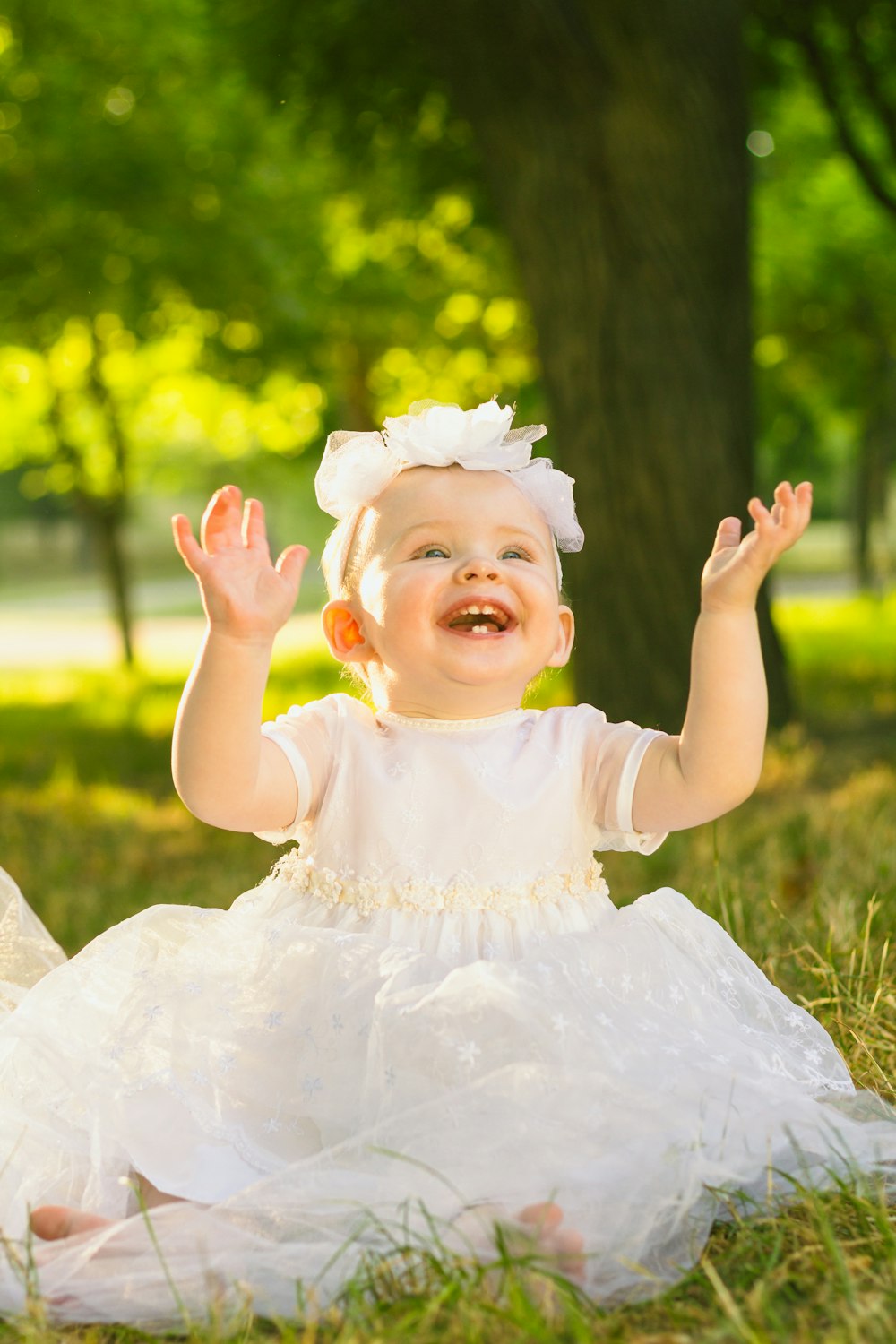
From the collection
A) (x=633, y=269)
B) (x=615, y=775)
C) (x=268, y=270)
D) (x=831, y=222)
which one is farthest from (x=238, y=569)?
(x=831, y=222)

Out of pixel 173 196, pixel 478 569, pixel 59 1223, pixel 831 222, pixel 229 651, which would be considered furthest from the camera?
pixel 831 222

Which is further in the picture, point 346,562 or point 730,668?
point 346,562

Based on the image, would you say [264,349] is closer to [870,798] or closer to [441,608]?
[870,798]

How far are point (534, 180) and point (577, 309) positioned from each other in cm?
58

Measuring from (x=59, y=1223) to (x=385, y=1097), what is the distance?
1.52 feet

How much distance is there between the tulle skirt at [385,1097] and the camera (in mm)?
1870

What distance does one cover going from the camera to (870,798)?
5.34 m

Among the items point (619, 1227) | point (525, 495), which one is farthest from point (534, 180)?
point (619, 1227)

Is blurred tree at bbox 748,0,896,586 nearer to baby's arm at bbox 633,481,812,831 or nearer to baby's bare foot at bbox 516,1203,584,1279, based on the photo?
baby's arm at bbox 633,481,812,831

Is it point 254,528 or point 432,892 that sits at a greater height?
point 254,528

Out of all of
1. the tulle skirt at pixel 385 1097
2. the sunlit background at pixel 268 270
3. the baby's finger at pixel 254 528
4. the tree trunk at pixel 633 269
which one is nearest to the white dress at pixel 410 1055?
the tulle skirt at pixel 385 1097

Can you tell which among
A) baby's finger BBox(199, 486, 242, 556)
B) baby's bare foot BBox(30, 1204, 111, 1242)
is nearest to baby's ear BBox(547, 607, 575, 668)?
baby's finger BBox(199, 486, 242, 556)

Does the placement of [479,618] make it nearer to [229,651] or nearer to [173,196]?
[229,651]

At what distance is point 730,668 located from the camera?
2.31 meters
